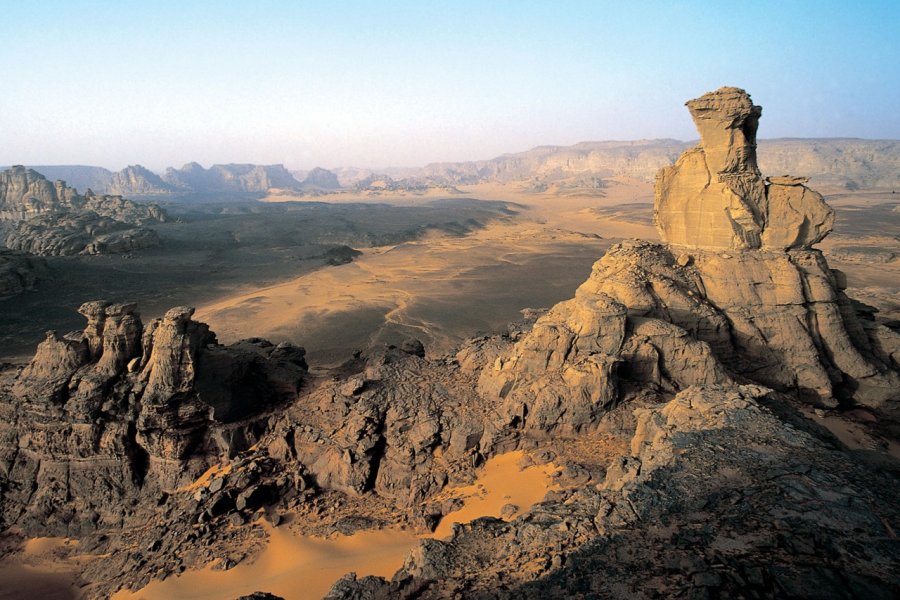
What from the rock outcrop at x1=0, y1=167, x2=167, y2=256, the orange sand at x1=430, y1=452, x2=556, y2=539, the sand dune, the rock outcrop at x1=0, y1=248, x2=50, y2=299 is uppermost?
the rock outcrop at x1=0, y1=167, x2=167, y2=256

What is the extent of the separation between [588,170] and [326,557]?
167 metres

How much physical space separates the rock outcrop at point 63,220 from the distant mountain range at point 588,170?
236 ft

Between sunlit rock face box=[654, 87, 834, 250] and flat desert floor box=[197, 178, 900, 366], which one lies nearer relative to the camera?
sunlit rock face box=[654, 87, 834, 250]

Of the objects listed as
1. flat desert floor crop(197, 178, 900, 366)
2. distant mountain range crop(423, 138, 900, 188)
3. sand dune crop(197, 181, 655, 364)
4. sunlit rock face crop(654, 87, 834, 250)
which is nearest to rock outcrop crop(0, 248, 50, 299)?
flat desert floor crop(197, 178, 900, 366)

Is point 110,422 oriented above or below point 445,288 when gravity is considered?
above

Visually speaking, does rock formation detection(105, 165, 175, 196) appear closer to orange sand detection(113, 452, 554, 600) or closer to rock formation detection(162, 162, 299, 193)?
rock formation detection(162, 162, 299, 193)

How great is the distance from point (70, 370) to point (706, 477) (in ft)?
39.8

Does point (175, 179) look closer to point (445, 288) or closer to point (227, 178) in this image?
point (227, 178)

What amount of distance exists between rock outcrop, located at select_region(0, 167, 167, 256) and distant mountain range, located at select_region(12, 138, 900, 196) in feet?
236

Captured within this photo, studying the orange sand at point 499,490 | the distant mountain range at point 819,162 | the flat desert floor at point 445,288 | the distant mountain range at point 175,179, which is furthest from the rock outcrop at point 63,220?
the distant mountain range at point 819,162

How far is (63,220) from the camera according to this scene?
50.0 m

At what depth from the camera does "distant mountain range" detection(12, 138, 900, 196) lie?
106 meters

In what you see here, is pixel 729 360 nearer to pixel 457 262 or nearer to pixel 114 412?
pixel 114 412

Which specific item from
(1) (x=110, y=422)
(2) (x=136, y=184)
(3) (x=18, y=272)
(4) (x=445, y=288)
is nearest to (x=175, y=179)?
(2) (x=136, y=184)
